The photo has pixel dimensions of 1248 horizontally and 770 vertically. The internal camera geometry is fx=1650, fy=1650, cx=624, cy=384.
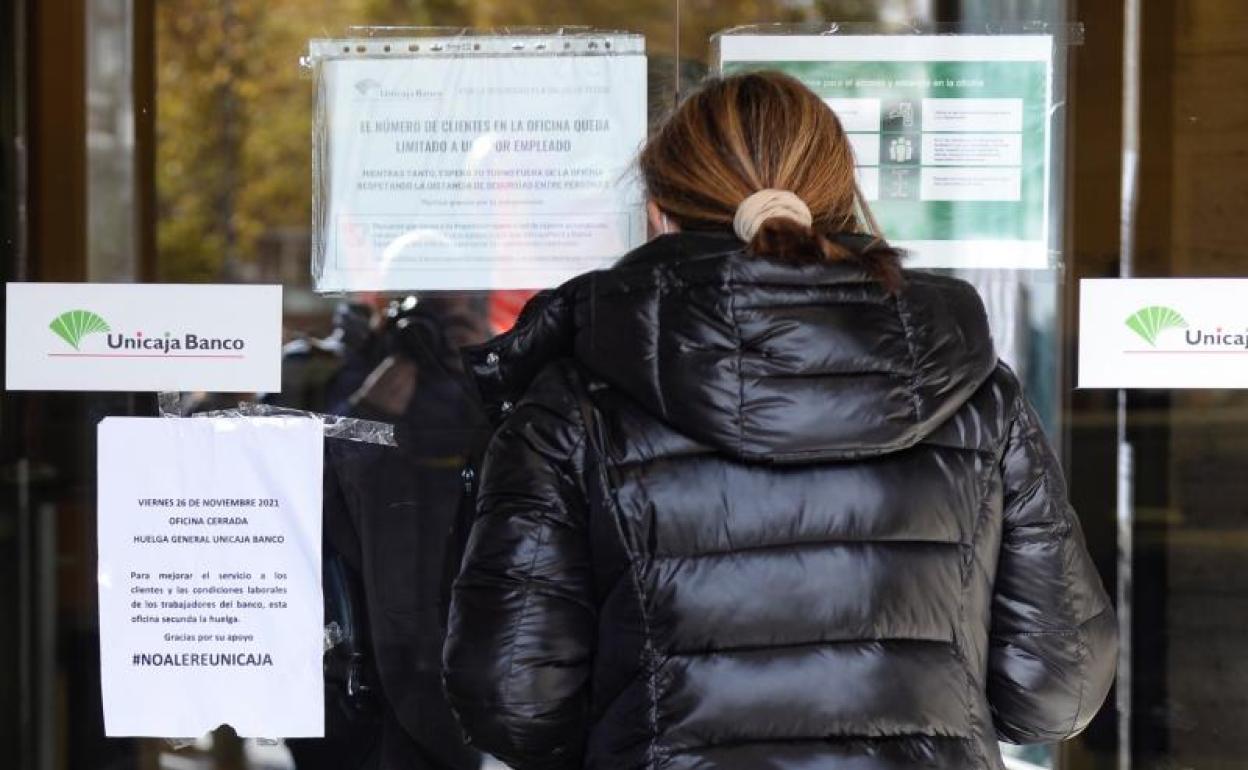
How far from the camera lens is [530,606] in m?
2.10

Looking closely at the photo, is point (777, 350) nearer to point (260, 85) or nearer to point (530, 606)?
point (530, 606)

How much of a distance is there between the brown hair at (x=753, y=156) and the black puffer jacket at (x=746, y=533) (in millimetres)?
81

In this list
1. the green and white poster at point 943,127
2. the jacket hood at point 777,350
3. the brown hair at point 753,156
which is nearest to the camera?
the jacket hood at point 777,350

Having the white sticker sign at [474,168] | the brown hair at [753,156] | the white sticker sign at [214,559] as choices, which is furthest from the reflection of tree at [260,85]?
the brown hair at [753,156]

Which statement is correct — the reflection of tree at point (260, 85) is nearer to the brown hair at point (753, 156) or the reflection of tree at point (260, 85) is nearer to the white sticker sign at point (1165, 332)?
the white sticker sign at point (1165, 332)

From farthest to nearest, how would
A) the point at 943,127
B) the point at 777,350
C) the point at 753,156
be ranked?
the point at 943,127
the point at 753,156
the point at 777,350

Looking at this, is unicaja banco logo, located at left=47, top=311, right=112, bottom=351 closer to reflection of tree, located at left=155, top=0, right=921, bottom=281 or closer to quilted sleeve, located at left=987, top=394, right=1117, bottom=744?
reflection of tree, located at left=155, top=0, right=921, bottom=281

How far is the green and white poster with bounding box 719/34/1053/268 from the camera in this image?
301 cm

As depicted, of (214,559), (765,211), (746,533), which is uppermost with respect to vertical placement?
(765,211)

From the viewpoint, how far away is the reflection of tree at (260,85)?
3016 millimetres

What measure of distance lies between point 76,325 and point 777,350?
1604mm

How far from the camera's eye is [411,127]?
9.91ft

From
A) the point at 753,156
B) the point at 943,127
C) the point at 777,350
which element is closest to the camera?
the point at 777,350

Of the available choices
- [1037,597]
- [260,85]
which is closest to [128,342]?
[260,85]
